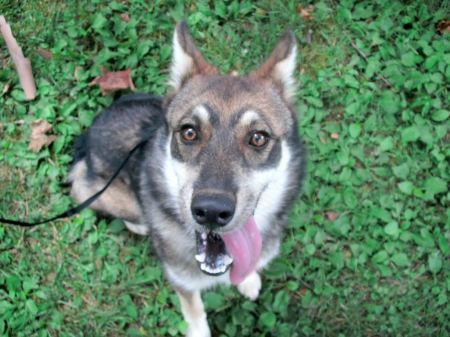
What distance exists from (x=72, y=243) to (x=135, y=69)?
221cm

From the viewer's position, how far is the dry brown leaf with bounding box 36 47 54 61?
4.76 m

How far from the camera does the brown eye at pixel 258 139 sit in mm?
2760

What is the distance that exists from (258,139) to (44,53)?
11.2 feet

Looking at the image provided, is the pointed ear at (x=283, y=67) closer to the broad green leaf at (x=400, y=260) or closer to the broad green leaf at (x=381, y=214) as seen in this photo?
the broad green leaf at (x=381, y=214)

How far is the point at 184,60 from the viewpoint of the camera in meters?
3.12

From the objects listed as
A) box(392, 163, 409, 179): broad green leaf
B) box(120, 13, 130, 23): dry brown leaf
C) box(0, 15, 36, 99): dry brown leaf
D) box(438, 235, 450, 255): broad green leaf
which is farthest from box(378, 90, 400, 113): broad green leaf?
box(0, 15, 36, 99): dry brown leaf

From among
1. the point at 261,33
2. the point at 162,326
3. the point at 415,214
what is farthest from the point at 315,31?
the point at 162,326

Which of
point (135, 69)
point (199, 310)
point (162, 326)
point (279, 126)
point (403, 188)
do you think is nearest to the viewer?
point (279, 126)

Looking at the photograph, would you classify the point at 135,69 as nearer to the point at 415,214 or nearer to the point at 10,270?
the point at 10,270

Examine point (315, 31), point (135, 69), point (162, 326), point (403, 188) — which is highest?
point (315, 31)

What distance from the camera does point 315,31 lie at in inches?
197

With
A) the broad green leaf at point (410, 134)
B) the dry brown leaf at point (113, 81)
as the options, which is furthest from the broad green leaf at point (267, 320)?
the dry brown leaf at point (113, 81)

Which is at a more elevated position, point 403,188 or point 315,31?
point 315,31

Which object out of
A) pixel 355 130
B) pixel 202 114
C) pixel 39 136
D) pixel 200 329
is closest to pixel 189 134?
pixel 202 114
